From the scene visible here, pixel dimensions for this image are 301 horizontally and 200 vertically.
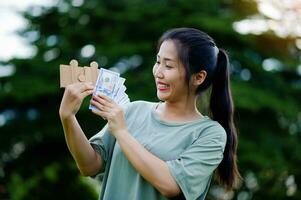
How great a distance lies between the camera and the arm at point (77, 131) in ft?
11.5

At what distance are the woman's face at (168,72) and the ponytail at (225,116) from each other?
0.30 m

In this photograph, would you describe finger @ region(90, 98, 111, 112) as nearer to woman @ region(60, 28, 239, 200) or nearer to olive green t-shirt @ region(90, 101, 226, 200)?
woman @ region(60, 28, 239, 200)

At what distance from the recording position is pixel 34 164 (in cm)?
1802

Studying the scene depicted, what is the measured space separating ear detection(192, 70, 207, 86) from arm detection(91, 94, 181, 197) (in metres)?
0.44

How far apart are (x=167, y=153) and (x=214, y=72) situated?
509mm

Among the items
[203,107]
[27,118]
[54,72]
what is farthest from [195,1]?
[203,107]

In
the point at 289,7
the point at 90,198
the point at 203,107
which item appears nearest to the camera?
the point at 203,107

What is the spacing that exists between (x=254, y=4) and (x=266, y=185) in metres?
4.62

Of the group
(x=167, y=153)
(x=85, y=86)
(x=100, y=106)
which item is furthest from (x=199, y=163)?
(x=85, y=86)

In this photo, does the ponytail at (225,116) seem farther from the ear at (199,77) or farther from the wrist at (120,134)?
the wrist at (120,134)

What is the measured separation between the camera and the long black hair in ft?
12.2

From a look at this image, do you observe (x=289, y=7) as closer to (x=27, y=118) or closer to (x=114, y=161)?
(x=27, y=118)

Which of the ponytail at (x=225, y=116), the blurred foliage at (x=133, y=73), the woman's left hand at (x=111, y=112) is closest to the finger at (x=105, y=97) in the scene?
the woman's left hand at (x=111, y=112)

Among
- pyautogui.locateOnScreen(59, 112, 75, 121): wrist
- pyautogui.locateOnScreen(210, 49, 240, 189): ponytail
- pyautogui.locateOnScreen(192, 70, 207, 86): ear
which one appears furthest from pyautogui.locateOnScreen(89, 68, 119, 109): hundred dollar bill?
pyautogui.locateOnScreen(210, 49, 240, 189): ponytail
